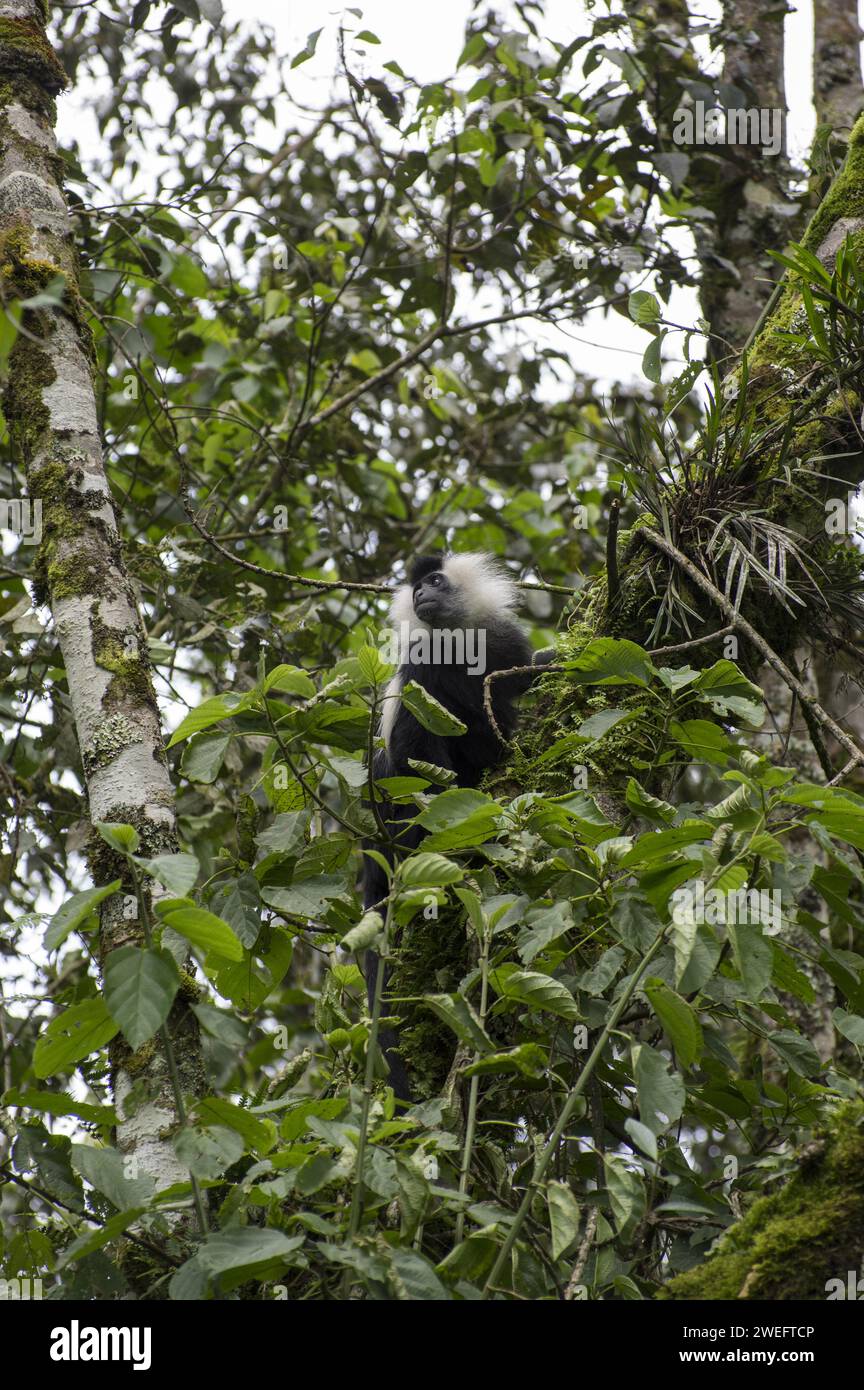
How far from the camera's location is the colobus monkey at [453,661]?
4918 mm

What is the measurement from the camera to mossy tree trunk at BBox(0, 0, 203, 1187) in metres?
2.49

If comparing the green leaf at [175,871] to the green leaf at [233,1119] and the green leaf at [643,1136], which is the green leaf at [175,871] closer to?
the green leaf at [233,1119]

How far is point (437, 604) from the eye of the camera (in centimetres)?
598

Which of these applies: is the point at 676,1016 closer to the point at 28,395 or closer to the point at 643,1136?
the point at 643,1136

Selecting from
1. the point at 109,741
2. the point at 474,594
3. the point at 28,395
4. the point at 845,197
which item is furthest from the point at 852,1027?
the point at 474,594

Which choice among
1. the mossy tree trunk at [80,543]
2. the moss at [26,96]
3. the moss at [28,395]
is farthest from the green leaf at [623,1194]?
the moss at [26,96]

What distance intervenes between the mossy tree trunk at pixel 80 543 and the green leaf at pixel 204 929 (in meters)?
0.33

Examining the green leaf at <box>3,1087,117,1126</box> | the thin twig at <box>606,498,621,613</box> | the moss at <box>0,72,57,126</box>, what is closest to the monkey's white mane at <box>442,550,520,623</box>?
the thin twig at <box>606,498,621,613</box>

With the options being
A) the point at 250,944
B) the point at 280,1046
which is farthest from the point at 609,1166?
the point at 280,1046

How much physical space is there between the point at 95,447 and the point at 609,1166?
2.16 m

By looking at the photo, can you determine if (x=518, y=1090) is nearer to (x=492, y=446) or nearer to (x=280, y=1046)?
(x=280, y=1046)

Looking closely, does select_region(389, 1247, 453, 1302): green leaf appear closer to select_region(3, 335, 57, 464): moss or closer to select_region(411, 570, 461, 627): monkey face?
select_region(3, 335, 57, 464): moss

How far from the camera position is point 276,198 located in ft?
25.4
